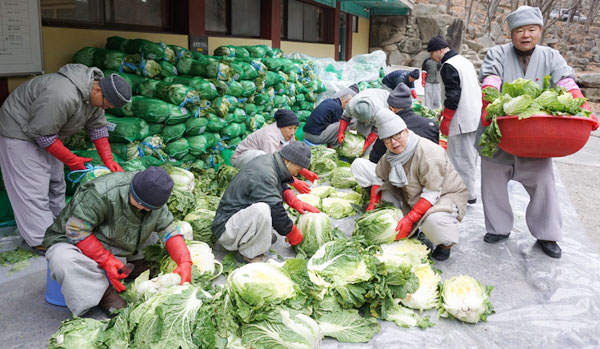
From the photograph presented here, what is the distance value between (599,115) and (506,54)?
47.3 feet

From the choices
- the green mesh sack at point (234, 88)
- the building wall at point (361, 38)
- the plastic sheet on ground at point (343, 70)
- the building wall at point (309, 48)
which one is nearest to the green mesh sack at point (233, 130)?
the green mesh sack at point (234, 88)

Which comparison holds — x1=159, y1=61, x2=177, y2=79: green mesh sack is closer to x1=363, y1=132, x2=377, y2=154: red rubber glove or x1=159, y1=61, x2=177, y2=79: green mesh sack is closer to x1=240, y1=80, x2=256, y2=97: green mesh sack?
x1=240, y1=80, x2=256, y2=97: green mesh sack

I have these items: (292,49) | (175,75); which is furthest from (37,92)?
(292,49)

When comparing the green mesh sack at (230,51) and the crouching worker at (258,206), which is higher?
the green mesh sack at (230,51)

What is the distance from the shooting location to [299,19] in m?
12.1

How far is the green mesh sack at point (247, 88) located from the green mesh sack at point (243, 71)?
0.25 ft

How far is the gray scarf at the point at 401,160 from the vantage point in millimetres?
4195

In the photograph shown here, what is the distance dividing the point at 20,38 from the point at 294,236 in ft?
10.3

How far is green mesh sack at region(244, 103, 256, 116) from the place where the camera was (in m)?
6.96

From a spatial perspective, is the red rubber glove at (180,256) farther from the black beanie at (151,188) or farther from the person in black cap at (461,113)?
the person in black cap at (461,113)

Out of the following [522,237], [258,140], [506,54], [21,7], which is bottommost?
[522,237]

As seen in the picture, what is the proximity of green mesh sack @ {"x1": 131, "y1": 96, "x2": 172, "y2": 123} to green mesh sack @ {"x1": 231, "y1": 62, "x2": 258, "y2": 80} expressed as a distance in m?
1.50

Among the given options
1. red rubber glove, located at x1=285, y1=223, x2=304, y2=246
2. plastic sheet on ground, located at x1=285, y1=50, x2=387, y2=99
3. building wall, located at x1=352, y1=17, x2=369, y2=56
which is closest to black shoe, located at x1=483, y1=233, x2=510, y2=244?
red rubber glove, located at x1=285, y1=223, x2=304, y2=246

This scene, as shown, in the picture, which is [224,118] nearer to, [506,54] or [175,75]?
[175,75]
